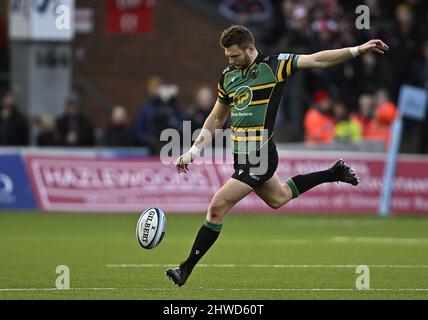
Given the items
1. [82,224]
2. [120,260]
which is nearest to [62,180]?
[82,224]

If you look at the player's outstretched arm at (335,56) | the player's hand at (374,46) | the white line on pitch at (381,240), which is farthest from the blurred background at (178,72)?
the player's hand at (374,46)

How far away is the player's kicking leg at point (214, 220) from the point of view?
1145 cm

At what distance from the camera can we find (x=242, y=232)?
19438mm

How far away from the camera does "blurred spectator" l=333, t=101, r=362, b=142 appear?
23.9 metres

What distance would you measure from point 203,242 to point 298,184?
4.30 ft

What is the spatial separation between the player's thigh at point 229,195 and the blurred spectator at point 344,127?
12.6 meters

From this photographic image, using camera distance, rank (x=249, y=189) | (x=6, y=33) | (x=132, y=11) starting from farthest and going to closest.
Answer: (x=6, y=33), (x=132, y=11), (x=249, y=189)

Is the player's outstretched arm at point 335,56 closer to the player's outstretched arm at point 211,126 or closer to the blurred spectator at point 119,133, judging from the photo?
the player's outstretched arm at point 211,126

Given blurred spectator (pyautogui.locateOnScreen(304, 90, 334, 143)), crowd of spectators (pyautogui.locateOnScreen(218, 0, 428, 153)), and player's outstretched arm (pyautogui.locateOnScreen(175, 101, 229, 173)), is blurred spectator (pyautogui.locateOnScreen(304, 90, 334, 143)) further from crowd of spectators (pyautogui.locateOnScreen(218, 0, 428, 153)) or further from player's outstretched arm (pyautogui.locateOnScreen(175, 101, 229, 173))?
player's outstretched arm (pyautogui.locateOnScreen(175, 101, 229, 173))

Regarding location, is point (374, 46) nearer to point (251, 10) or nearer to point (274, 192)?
point (274, 192)

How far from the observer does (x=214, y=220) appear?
11586 millimetres

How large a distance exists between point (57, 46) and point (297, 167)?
5.99 meters
